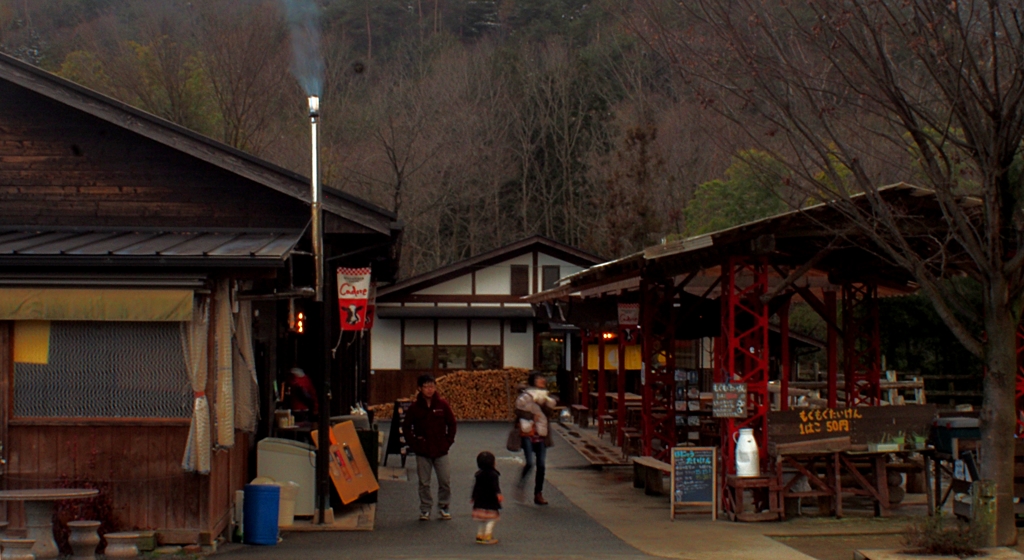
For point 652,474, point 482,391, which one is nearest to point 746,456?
point 652,474

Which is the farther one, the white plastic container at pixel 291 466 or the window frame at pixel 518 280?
the window frame at pixel 518 280

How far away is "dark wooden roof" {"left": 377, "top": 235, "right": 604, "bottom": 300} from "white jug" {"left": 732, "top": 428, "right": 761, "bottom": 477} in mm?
21180

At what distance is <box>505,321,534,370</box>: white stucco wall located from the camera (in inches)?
1362

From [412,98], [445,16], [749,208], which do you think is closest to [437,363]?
[749,208]

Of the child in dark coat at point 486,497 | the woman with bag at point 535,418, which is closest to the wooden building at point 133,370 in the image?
the child in dark coat at point 486,497

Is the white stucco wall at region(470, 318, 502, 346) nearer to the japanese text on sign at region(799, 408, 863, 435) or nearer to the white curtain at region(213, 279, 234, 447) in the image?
the japanese text on sign at region(799, 408, 863, 435)

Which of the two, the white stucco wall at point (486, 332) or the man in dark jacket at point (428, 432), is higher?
the white stucco wall at point (486, 332)

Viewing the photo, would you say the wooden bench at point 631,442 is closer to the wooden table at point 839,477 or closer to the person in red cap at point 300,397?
the wooden table at point 839,477

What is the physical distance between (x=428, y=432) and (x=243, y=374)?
2446 millimetres

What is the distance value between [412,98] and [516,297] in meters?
18.6

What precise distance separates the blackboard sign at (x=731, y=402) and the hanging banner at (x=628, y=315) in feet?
21.1

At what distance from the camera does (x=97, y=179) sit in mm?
13133

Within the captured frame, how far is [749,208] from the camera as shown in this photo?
Answer: 107 feet

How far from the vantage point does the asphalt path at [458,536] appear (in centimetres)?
1110
